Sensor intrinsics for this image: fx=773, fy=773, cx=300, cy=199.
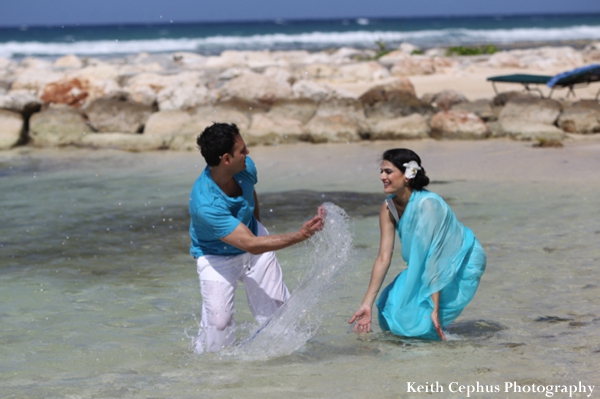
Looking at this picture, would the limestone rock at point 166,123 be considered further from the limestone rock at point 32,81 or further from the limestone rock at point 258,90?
the limestone rock at point 32,81

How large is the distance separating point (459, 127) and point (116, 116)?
276 inches

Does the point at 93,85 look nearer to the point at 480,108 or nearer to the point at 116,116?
the point at 116,116

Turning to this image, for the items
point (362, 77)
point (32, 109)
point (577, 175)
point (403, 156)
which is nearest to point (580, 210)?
point (577, 175)

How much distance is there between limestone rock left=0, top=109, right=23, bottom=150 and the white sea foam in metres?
36.1

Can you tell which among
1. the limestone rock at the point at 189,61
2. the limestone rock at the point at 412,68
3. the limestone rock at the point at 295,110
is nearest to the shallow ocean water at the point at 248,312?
the limestone rock at the point at 295,110

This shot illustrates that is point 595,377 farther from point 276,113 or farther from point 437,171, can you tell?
point 276,113

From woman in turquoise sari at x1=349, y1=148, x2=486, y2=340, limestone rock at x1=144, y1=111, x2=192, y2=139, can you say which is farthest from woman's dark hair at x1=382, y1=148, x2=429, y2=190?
limestone rock at x1=144, y1=111, x2=192, y2=139

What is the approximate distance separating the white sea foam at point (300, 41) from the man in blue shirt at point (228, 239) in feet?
158

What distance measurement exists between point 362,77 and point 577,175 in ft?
48.0

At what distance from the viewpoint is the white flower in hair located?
4.66 meters

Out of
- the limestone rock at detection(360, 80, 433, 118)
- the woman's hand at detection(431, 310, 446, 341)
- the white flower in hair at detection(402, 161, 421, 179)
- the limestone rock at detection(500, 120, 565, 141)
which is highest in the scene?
the white flower in hair at detection(402, 161, 421, 179)

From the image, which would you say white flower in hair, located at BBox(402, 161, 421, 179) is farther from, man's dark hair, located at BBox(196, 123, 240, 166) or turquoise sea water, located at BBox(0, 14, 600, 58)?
turquoise sea water, located at BBox(0, 14, 600, 58)

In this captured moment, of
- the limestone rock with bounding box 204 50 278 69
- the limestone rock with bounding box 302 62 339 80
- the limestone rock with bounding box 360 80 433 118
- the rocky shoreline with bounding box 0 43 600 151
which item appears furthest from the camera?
the limestone rock with bounding box 204 50 278 69

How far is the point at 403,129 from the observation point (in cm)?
1540
